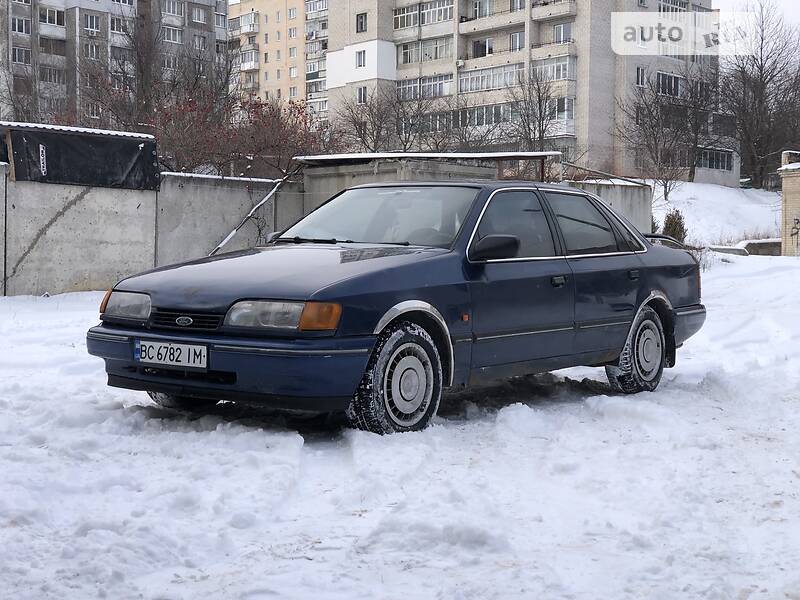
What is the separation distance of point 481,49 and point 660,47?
12242 mm

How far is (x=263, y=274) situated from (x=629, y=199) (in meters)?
18.2

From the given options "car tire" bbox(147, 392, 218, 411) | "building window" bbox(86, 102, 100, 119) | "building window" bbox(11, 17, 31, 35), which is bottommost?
"car tire" bbox(147, 392, 218, 411)

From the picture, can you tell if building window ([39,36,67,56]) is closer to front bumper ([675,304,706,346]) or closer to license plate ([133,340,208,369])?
front bumper ([675,304,706,346])

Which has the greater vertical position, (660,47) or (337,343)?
(660,47)

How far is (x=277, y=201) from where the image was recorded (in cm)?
1838

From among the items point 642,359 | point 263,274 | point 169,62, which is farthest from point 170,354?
point 169,62

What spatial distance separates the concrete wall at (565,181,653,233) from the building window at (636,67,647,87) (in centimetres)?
5016

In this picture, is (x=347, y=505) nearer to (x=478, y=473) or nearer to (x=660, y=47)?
(x=478, y=473)

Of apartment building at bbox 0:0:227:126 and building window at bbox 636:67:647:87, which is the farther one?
apartment building at bbox 0:0:227:126

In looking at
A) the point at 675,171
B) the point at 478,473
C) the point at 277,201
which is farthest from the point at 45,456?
the point at 675,171

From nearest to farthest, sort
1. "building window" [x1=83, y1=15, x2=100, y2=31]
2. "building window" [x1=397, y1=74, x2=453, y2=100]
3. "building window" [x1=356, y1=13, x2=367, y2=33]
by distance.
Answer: "building window" [x1=397, y1=74, x2=453, y2=100] < "building window" [x1=356, y1=13, x2=367, y2=33] < "building window" [x1=83, y1=15, x2=100, y2=31]

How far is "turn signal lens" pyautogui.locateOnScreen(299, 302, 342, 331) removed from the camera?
5.61m

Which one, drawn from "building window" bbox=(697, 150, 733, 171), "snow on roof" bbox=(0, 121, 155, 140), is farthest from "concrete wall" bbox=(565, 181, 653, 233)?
"building window" bbox=(697, 150, 733, 171)

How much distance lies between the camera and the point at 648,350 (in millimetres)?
8141
